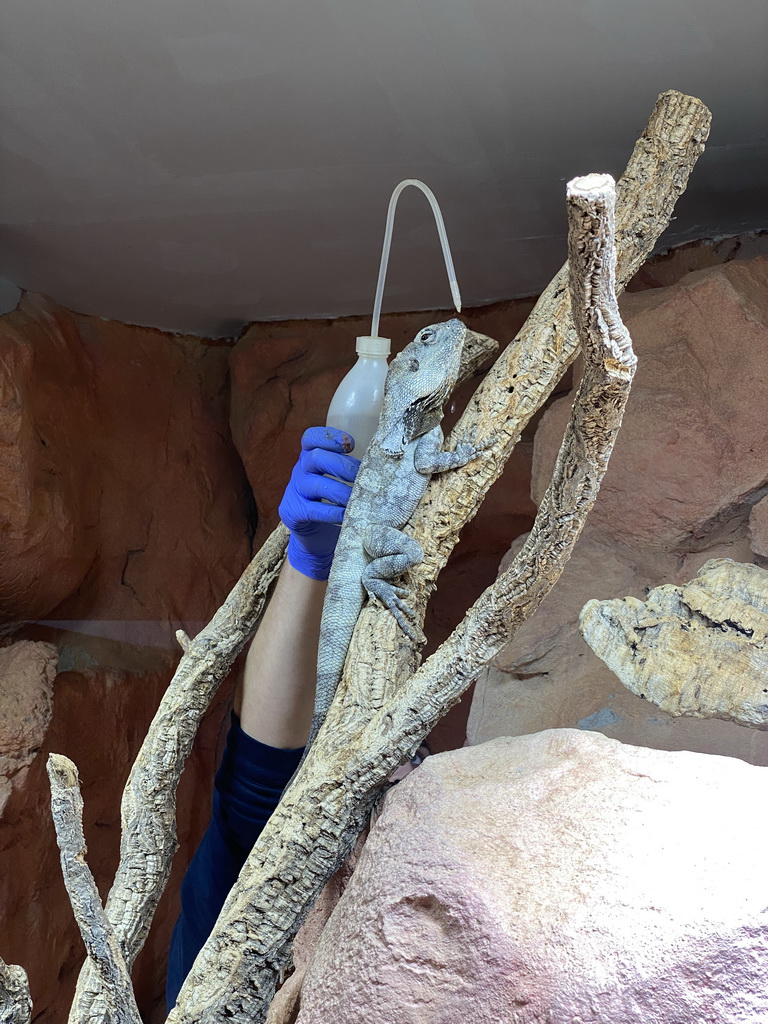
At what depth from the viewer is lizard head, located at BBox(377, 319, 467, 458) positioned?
155cm

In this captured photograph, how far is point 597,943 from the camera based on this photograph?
75cm

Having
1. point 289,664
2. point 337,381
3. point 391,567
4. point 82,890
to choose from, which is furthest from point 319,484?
point 82,890

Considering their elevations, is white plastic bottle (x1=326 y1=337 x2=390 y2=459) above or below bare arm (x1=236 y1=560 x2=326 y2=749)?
above

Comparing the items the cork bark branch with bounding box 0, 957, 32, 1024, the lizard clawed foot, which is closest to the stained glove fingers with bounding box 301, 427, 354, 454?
the lizard clawed foot

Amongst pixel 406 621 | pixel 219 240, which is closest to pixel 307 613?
pixel 406 621

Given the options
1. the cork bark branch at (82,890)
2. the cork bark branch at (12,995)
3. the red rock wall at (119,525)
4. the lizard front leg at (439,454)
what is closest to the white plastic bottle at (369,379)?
the lizard front leg at (439,454)

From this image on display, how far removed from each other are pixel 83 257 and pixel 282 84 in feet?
2.08

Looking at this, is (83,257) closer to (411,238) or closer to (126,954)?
(411,238)

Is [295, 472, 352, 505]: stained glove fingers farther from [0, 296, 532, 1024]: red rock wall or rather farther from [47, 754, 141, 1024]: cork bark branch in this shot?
[47, 754, 141, 1024]: cork bark branch

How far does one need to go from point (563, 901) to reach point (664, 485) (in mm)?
1098

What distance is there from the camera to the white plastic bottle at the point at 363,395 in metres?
1.44

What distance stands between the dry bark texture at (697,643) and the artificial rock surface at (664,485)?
0.42m

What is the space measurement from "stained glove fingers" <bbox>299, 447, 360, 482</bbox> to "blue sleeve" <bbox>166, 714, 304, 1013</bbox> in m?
0.60

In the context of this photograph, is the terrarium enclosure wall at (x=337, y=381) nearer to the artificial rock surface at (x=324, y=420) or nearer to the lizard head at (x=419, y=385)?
the artificial rock surface at (x=324, y=420)
